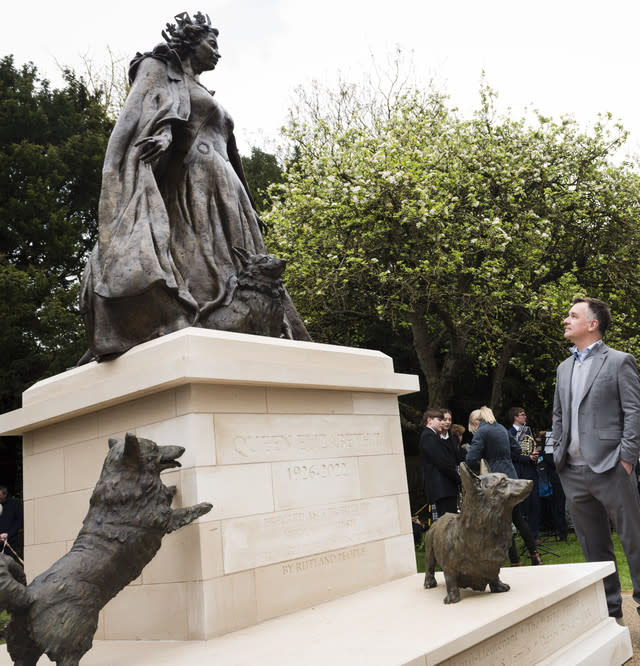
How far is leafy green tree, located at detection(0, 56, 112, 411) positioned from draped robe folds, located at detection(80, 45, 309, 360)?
35.3 feet

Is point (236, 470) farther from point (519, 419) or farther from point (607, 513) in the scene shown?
point (519, 419)

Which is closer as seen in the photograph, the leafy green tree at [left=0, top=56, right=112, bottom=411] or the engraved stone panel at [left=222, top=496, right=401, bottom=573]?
the engraved stone panel at [left=222, top=496, right=401, bottom=573]

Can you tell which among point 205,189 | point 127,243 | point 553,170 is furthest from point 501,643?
point 553,170

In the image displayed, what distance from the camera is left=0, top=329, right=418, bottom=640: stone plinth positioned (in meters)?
3.66

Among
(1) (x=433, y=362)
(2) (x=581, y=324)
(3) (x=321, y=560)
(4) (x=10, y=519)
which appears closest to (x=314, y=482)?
(3) (x=321, y=560)

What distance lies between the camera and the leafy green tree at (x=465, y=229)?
46.5ft

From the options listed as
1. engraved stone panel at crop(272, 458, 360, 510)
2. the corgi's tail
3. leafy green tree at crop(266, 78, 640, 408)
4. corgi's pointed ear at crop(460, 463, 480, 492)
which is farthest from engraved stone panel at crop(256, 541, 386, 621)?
leafy green tree at crop(266, 78, 640, 408)

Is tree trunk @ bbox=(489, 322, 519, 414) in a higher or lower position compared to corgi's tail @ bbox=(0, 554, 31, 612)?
higher

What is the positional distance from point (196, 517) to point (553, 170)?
44.1ft

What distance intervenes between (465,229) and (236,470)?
444 inches

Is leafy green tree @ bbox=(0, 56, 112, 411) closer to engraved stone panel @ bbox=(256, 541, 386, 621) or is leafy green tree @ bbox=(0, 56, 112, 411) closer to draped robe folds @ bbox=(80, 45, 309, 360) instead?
draped robe folds @ bbox=(80, 45, 309, 360)

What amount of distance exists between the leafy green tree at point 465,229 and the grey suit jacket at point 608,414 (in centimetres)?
903

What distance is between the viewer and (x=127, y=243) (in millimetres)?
4371

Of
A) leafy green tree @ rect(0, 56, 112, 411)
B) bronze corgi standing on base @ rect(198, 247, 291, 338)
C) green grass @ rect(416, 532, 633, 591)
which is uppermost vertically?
leafy green tree @ rect(0, 56, 112, 411)
